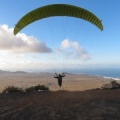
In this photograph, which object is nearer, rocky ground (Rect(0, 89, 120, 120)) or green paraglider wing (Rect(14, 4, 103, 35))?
rocky ground (Rect(0, 89, 120, 120))

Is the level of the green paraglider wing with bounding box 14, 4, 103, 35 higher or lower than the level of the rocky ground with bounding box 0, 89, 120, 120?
higher

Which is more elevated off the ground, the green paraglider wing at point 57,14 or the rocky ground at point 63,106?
the green paraglider wing at point 57,14

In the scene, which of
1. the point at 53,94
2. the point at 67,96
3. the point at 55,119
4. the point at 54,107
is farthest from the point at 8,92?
the point at 55,119

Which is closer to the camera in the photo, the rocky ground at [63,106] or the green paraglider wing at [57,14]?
the rocky ground at [63,106]

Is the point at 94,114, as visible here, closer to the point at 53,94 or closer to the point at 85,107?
the point at 85,107

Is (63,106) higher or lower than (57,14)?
lower
